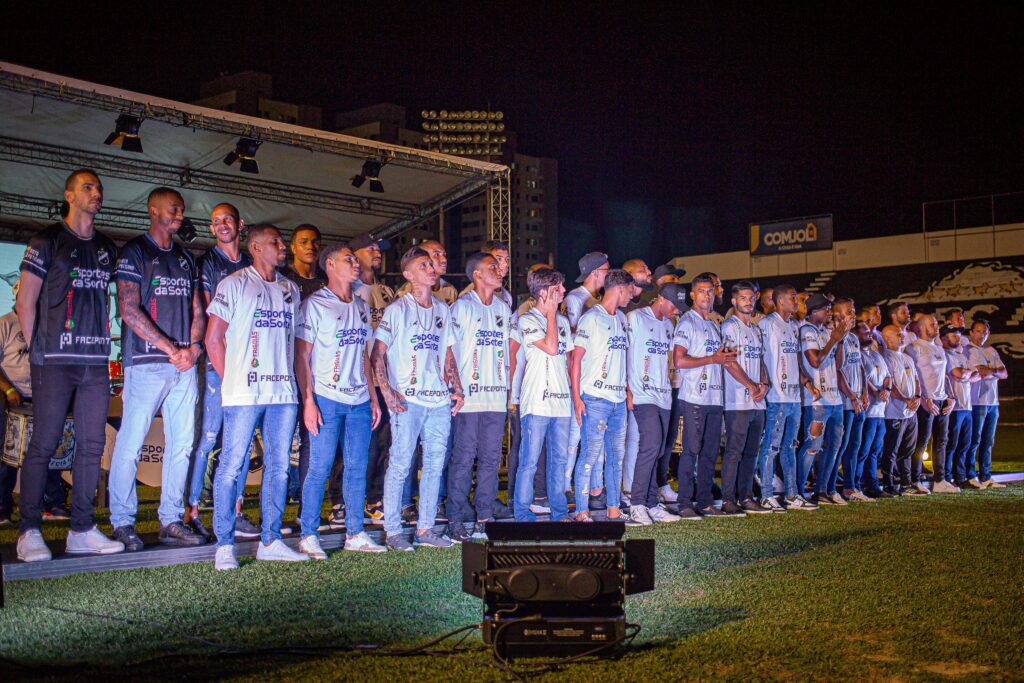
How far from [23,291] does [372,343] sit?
219 centimetres

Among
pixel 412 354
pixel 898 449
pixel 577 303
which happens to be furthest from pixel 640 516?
pixel 898 449

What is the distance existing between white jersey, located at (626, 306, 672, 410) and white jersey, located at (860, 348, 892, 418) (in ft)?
10.4

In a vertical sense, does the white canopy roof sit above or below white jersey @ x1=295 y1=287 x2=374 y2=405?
above

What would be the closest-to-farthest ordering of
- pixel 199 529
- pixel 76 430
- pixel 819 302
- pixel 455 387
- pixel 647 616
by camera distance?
pixel 647 616
pixel 76 430
pixel 199 529
pixel 455 387
pixel 819 302

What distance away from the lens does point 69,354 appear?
5332mm

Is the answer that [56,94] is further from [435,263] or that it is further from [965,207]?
[965,207]

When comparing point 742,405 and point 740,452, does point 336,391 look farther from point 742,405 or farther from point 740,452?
point 740,452

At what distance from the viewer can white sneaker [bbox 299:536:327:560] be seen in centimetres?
575

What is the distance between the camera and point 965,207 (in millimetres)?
35469

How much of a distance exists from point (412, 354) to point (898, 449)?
22.5 feet

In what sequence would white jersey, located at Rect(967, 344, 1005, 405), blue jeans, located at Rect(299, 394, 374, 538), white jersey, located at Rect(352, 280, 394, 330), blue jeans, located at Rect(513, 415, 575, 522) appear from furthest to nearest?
white jersey, located at Rect(967, 344, 1005, 405), white jersey, located at Rect(352, 280, 394, 330), blue jeans, located at Rect(513, 415, 575, 522), blue jeans, located at Rect(299, 394, 374, 538)

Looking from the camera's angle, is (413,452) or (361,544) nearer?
(361,544)

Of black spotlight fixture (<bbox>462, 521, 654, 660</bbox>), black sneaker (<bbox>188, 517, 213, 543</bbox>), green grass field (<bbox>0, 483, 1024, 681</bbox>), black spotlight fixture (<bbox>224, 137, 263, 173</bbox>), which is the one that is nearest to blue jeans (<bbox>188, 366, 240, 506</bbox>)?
black sneaker (<bbox>188, 517, 213, 543</bbox>)

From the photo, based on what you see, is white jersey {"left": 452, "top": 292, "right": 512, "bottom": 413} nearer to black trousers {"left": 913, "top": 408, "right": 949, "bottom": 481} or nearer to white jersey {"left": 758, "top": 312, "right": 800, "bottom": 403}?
white jersey {"left": 758, "top": 312, "right": 800, "bottom": 403}
